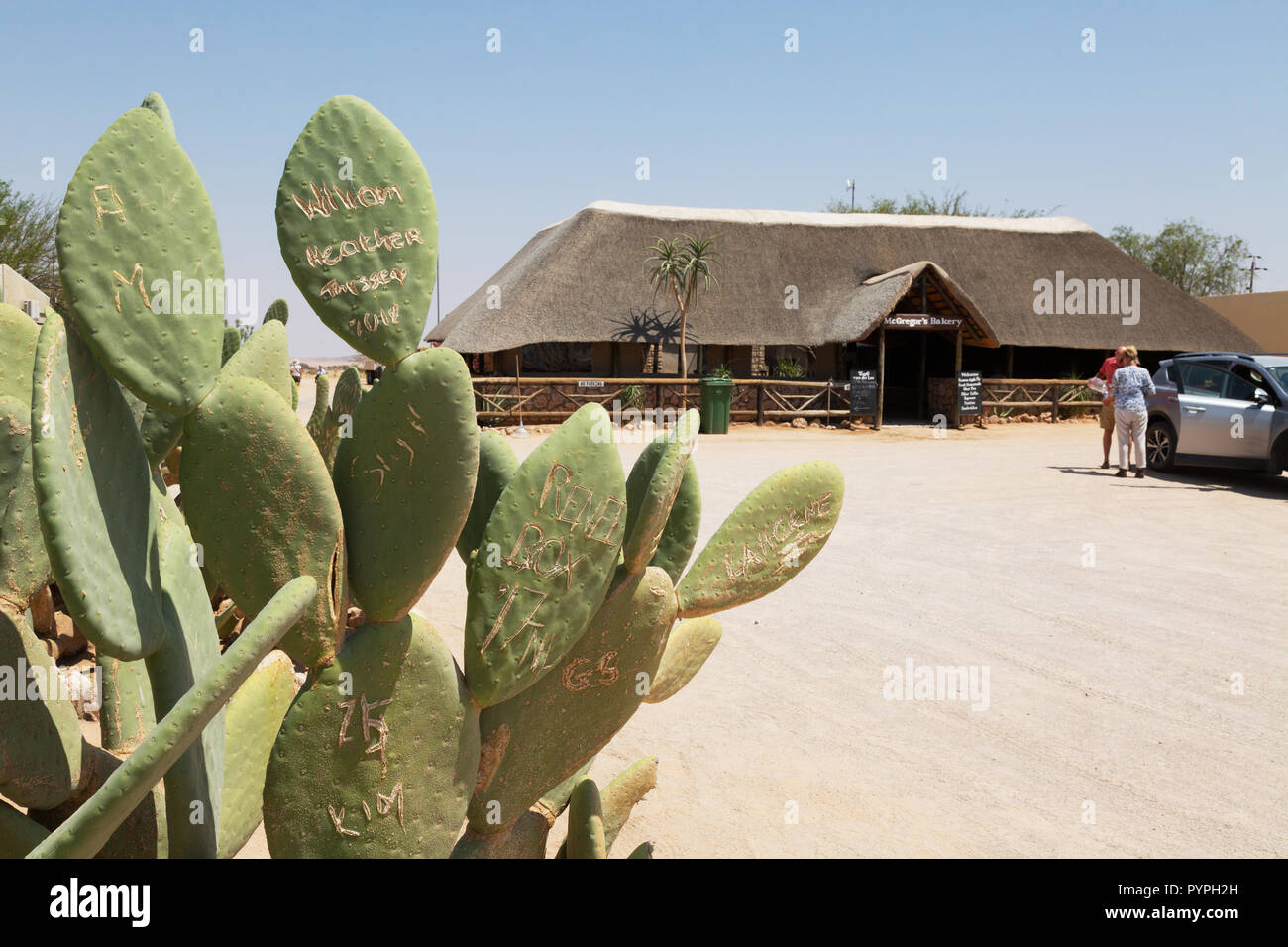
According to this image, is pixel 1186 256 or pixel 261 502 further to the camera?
pixel 1186 256

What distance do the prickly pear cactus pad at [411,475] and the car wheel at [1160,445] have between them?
13618 mm

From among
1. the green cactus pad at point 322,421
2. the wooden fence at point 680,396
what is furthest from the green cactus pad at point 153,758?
the wooden fence at point 680,396

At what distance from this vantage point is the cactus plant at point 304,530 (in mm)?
1711

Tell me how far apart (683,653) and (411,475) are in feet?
4.24

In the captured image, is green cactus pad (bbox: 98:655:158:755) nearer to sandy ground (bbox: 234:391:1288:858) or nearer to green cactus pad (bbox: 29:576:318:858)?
green cactus pad (bbox: 29:576:318:858)

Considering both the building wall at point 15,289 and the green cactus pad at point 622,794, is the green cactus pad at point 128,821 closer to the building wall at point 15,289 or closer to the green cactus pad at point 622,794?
the green cactus pad at point 622,794

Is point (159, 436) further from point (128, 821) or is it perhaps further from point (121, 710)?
point (128, 821)

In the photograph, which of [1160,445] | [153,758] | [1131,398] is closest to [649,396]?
[1160,445]

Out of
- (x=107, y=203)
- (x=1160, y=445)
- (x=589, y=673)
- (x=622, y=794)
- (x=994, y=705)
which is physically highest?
(x=107, y=203)

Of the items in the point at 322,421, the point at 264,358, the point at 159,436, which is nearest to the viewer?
the point at 159,436

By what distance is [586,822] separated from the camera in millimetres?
2283

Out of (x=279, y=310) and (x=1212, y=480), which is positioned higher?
(x=279, y=310)

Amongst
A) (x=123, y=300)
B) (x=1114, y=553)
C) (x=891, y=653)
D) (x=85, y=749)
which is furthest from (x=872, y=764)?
(x=1114, y=553)

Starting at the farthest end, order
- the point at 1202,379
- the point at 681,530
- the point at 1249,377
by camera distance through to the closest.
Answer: the point at 1202,379 < the point at 1249,377 < the point at 681,530
